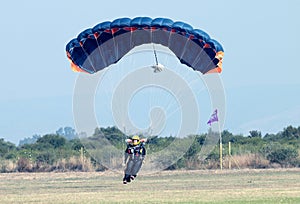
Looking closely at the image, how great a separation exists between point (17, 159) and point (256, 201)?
26.0 m

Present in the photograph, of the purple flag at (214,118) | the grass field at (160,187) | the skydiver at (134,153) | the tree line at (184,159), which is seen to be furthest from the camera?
the tree line at (184,159)

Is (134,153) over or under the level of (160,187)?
over

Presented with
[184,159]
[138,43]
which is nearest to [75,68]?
[138,43]

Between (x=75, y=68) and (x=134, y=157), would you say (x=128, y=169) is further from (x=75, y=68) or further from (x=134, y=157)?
(x=75, y=68)

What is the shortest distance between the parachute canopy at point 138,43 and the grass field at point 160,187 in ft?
11.6

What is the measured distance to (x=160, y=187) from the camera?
1319 inches

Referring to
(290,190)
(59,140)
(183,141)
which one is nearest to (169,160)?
(183,141)

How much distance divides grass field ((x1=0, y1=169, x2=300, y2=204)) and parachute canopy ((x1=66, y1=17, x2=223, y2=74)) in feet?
11.6

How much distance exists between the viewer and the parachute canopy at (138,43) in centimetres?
2830

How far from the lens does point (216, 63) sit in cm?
2902

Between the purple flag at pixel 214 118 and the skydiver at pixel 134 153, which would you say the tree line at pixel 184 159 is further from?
the skydiver at pixel 134 153

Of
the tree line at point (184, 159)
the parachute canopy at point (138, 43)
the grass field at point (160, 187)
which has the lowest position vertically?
the grass field at point (160, 187)

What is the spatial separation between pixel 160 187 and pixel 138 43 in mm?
5901

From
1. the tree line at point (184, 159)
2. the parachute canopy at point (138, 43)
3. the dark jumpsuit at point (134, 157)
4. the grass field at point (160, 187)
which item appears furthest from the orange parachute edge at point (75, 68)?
the tree line at point (184, 159)
